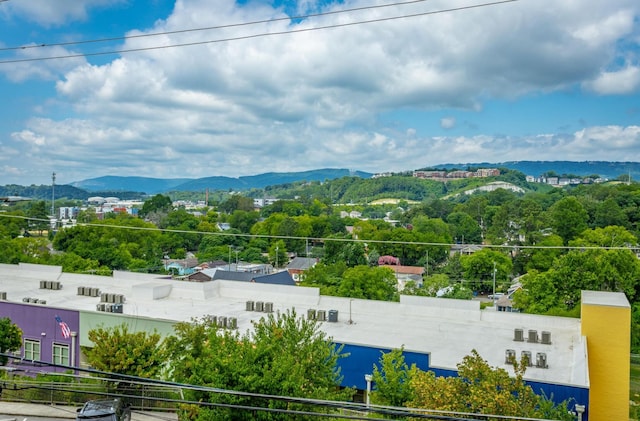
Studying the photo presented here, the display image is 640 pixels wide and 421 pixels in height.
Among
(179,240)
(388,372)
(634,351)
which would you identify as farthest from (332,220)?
(388,372)

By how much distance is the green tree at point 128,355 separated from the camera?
1412 centimetres

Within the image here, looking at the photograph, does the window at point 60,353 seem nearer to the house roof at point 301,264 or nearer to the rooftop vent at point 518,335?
the rooftop vent at point 518,335

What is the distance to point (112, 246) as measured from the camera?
6788 cm

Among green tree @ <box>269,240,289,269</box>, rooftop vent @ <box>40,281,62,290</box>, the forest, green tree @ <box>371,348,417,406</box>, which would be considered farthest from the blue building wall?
green tree @ <box>269,240,289,269</box>

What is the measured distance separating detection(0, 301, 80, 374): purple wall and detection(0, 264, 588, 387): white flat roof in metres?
0.61

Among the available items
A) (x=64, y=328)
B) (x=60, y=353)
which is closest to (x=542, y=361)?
(x=64, y=328)

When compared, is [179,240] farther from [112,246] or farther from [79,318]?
[79,318]

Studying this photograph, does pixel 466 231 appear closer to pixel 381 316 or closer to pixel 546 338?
pixel 381 316

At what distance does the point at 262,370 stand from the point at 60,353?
1262 cm

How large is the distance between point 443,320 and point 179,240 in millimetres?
71011

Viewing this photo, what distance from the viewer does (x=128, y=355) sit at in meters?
14.2

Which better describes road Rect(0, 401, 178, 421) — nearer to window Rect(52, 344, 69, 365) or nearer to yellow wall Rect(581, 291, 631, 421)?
window Rect(52, 344, 69, 365)

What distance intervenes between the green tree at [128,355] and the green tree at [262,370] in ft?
1.85

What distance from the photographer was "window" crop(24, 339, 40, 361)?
67.2 feet
